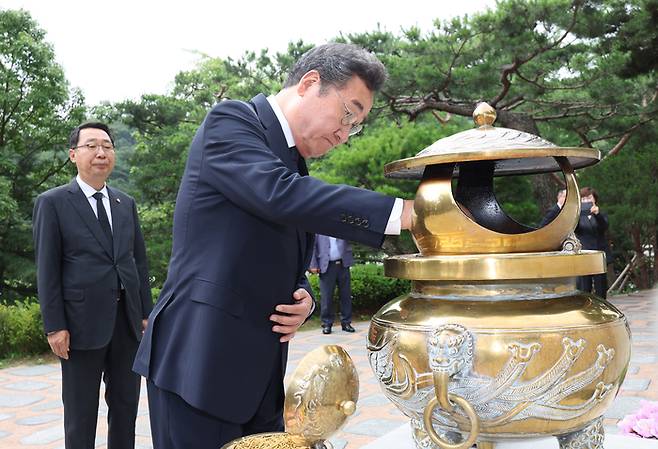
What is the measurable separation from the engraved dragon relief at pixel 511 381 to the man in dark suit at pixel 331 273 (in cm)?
613

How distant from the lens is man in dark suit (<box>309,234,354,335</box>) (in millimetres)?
7660

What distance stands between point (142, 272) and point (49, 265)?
0.57 metres

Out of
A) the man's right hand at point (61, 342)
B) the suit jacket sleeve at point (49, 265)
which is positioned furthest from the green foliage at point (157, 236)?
the man's right hand at point (61, 342)

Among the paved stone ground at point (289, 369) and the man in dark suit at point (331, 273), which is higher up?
the man in dark suit at point (331, 273)

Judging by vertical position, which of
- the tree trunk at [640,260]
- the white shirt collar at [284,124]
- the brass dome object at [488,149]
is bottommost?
the tree trunk at [640,260]

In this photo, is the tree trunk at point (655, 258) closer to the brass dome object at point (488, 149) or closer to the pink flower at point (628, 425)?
the pink flower at point (628, 425)

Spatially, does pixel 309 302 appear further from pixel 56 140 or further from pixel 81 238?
pixel 56 140

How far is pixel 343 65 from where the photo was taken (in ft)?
5.13

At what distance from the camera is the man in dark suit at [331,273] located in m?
7.66

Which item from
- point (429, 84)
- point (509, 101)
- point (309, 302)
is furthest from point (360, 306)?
point (309, 302)

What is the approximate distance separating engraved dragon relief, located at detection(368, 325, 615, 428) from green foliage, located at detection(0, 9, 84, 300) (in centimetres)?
1186

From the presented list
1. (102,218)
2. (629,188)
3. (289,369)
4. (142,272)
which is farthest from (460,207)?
(629,188)

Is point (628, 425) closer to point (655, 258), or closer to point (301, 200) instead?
point (301, 200)

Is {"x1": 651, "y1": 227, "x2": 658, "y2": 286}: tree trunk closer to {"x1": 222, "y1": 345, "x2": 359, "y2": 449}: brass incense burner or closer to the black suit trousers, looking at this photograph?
the black suit trousers
